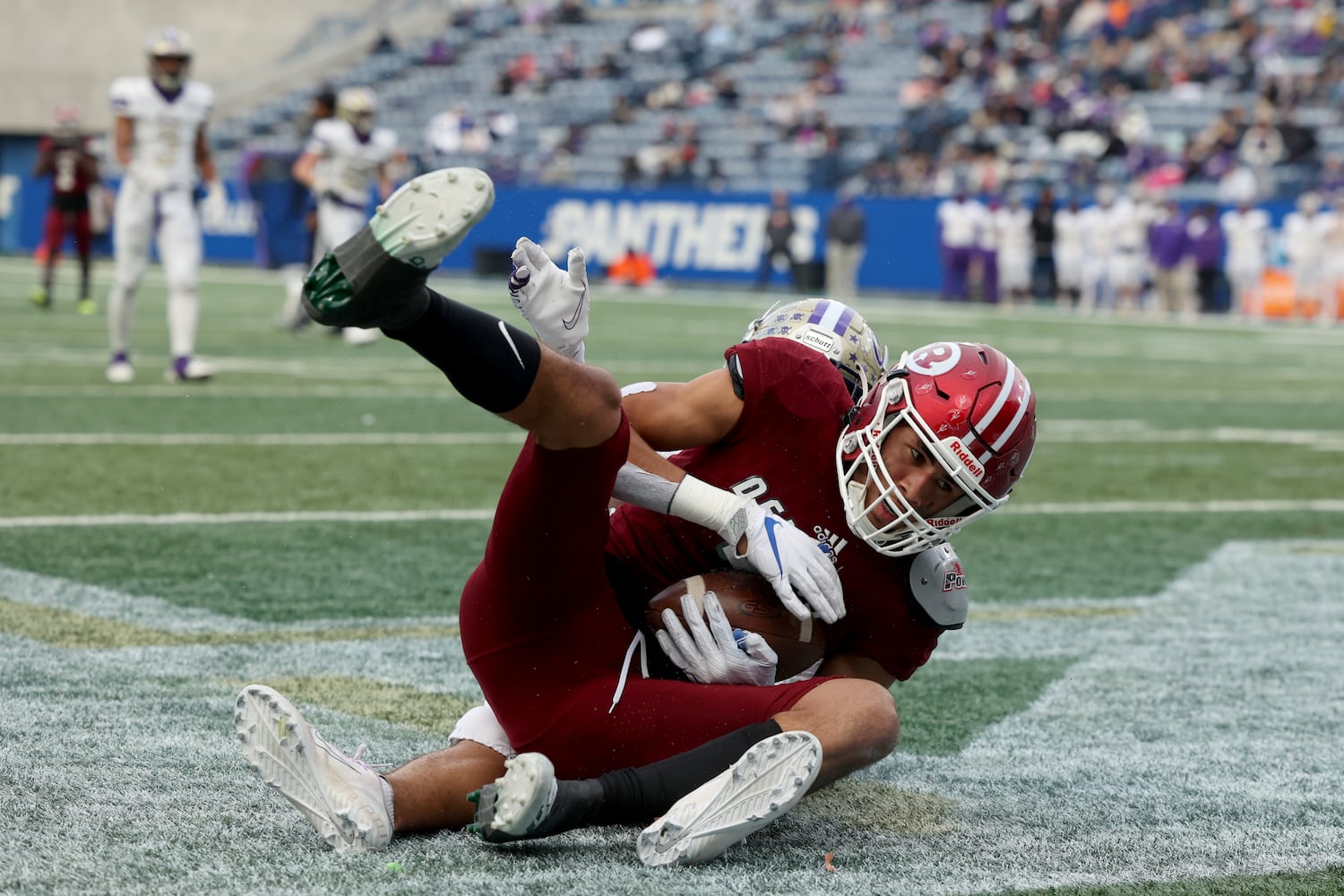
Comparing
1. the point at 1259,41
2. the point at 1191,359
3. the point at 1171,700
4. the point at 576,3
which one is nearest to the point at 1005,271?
the point at 1259,41

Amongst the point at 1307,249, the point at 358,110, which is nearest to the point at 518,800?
the point at 358,110

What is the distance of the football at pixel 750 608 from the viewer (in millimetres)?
2732

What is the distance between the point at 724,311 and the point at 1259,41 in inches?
385

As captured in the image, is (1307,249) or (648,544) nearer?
(648,544)

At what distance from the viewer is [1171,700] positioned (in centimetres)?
364

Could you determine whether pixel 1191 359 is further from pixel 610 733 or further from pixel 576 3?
pixel 576 3

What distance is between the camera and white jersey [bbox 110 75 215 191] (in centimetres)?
888

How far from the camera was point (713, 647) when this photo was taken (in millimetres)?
2699

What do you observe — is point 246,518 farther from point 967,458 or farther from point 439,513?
point 967,458

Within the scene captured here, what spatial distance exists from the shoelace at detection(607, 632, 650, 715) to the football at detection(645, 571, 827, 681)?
3 cm

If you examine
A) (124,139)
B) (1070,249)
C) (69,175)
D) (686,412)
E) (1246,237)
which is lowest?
(1070,249)

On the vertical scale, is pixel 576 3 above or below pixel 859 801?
above

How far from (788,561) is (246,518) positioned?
10.7ft

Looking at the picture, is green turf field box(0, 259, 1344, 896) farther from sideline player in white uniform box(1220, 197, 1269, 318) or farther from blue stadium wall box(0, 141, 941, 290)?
Result: blue stadium wall box(0, 141, 941, 290)
